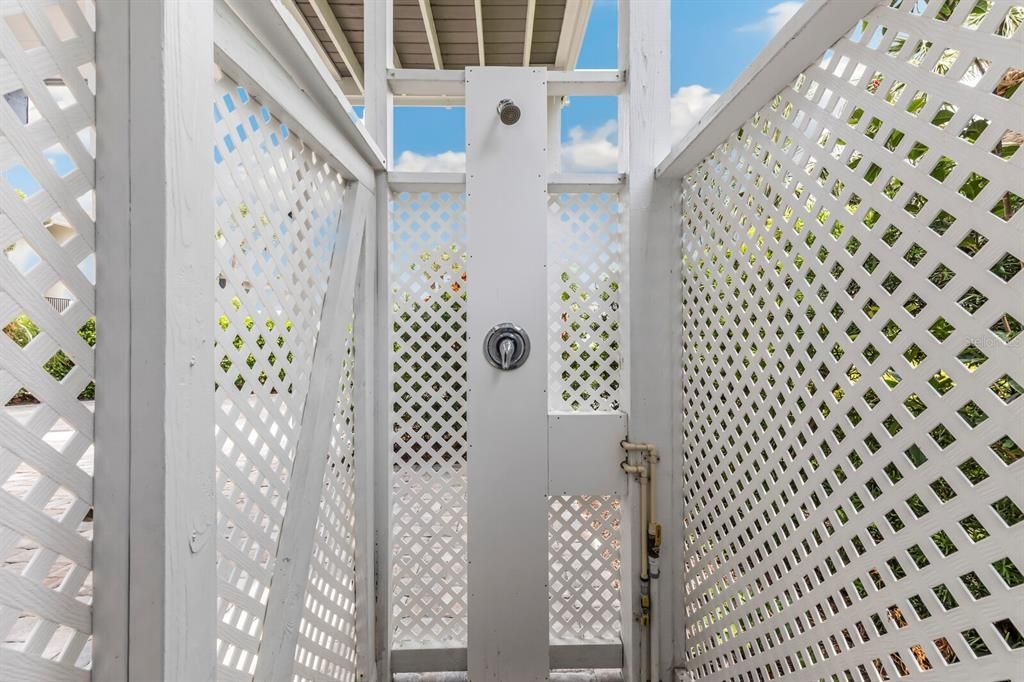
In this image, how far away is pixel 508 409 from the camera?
223cm

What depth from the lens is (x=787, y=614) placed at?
1.31 m

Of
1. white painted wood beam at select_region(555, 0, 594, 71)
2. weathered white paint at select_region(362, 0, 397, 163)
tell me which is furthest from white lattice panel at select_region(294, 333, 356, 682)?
white painted wood beam at select_region(555, 0, 594, 71)

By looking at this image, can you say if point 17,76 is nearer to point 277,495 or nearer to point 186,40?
point 186,40

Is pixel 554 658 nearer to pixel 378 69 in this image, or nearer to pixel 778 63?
pixel 778 63

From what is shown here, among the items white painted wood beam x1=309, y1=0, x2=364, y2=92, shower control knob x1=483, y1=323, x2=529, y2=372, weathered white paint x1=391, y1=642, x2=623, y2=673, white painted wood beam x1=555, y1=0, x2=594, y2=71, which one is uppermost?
white painted wood beam x1=555, y1=0, x2=594, y2=71

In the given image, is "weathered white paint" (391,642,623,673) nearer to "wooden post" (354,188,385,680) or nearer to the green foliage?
"wooden post" (354,188,385,680)

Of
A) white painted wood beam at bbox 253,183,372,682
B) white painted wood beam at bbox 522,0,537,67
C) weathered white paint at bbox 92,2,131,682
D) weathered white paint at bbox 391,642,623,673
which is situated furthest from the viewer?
white painted wood beam at bbox 522,0,537,67

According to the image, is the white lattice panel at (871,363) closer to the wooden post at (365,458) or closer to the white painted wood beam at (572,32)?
the wooden post at (365,458)

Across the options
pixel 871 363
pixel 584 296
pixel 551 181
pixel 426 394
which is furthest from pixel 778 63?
pixel 426 394

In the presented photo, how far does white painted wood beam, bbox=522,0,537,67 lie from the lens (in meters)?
3.38

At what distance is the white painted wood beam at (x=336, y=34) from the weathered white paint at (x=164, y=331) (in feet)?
9.52

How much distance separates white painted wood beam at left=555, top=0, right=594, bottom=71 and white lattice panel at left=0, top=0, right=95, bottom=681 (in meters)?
3.46

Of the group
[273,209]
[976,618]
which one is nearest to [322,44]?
[273,209]

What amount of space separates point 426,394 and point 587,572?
3.82 ft
